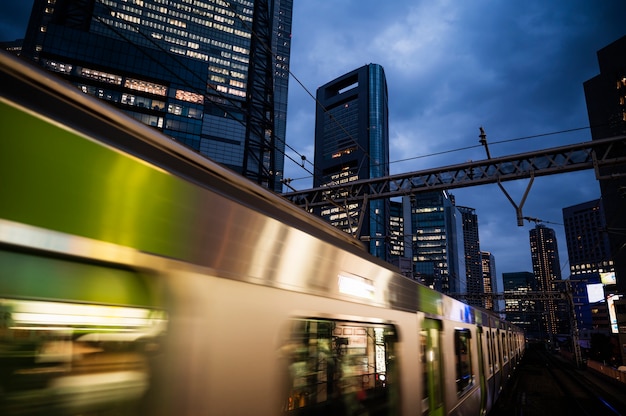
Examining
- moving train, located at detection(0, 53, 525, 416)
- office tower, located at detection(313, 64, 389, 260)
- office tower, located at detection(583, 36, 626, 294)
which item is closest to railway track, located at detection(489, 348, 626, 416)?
moving train, located at detection(0, 53, 525, 416)

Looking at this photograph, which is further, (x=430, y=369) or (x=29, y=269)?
(x=430, y=369)

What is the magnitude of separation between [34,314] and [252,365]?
3.55 feet

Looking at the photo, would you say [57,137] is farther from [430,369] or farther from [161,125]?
[161,125]

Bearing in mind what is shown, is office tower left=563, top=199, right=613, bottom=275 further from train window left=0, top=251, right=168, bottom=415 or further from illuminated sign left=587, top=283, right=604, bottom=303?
train window left=0, top=251, right=168, bottom=415

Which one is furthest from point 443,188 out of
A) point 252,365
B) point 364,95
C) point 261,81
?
point 364,95

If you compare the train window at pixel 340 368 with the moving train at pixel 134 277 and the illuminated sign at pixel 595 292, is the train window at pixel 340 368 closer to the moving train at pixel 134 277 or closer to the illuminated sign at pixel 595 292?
the moving train at pixel 134 277

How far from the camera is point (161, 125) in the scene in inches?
2844

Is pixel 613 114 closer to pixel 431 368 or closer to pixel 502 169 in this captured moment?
pixel 502 169

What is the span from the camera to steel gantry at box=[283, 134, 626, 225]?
1210 centimetres

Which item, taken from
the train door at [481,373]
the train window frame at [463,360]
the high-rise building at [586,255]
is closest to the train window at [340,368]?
the train window frame at [463,360]

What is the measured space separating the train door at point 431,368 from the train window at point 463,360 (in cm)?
109

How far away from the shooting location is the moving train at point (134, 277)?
129cm

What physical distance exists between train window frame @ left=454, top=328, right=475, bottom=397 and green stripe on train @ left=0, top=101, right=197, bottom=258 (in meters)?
5.83

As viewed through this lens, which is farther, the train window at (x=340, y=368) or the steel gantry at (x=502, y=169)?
the steel gantry at (x=502, y=169)
